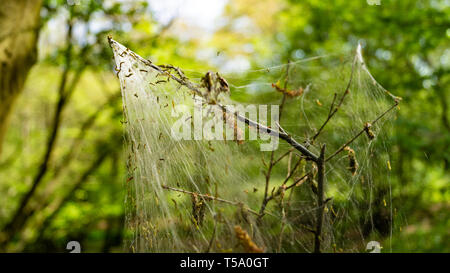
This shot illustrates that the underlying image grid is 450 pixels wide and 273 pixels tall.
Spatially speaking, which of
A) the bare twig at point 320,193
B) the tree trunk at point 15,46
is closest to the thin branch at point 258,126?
the bare twig at point 320,193

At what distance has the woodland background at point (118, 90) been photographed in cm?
291

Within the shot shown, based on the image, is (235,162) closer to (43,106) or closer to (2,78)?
(2,78)

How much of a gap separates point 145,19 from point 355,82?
11.1 feet

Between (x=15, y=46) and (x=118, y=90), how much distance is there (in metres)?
2.21

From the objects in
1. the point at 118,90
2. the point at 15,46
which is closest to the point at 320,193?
the point at 15,46

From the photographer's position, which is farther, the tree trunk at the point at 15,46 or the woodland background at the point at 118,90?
the woodland background at the point at 118,90

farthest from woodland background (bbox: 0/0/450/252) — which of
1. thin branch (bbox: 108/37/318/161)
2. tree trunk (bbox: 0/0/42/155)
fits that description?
thin branch (bbox: 108/37/318/161)

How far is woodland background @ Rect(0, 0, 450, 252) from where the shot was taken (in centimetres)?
291

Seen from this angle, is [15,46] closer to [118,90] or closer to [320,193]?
[118,90]

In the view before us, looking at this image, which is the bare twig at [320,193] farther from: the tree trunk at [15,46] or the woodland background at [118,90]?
the tree trunk at [15,46]

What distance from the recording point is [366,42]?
5.98 meters

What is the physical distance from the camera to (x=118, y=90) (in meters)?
4.71

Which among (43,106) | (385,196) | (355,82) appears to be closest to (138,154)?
(385,196)

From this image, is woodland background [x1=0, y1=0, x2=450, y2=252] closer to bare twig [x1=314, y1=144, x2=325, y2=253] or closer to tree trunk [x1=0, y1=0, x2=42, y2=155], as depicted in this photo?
tree trunk [x1=0, y1=0, x2=42, y2=155]
